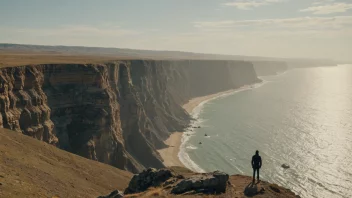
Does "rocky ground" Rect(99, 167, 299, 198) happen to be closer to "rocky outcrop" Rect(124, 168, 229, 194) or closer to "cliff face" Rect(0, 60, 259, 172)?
"rocky outcrop" Rect(124, 168, 229, 194)

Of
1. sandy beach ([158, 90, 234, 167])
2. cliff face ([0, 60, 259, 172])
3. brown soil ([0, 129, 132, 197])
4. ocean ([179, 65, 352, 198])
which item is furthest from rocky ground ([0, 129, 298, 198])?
ocean ([179, 65, 352, 198])

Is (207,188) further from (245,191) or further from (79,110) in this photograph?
(79,110)

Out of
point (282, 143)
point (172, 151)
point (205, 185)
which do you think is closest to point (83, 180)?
point (205, 185)

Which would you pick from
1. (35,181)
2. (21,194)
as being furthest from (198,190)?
(35,181)

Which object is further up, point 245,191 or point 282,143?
point 245,191

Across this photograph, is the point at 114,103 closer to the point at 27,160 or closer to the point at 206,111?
the point at 27,160
